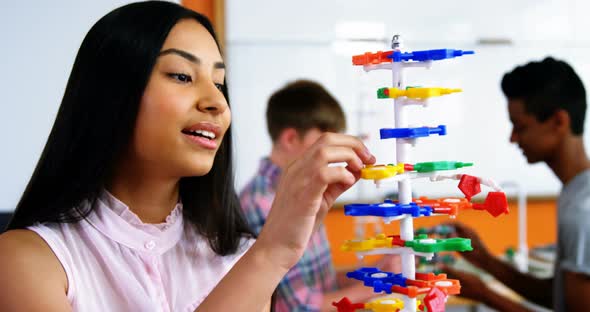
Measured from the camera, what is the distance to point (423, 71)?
3.30 m

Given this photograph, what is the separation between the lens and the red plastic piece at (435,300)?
2.31 ft

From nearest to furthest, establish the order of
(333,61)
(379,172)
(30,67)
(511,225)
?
(379,172), (30,67), (333,61), (511,225)

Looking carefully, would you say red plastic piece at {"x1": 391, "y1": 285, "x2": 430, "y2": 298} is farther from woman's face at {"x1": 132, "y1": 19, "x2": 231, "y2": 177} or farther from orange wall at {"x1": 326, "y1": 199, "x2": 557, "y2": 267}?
orange wall at {"x1": 326, "y1": 199, "x2": 557, "y2": 267}

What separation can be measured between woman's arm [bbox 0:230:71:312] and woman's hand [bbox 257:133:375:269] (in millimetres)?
304

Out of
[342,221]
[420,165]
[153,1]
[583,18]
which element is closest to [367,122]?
[342,221]

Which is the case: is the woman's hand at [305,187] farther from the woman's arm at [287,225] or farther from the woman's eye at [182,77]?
the woman's eye at [182,77]

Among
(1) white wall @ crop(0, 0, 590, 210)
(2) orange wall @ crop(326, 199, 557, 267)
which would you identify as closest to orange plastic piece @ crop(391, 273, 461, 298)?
(1) white wall @ crop(0, 0, 590, 210)

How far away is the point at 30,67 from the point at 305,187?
2.49 metres

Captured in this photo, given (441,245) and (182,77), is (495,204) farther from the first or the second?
(182,77)

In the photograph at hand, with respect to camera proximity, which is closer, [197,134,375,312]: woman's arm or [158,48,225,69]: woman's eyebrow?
[197,134,375,312]: woman's arm

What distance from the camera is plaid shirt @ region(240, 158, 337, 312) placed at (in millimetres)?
1795

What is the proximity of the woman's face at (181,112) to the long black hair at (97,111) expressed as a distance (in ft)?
0.06

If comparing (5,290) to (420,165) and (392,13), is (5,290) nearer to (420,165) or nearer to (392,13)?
(420,165)

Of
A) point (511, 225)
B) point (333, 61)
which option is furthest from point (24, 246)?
point (511, 225)
